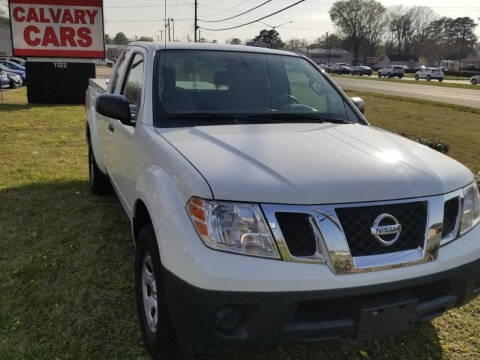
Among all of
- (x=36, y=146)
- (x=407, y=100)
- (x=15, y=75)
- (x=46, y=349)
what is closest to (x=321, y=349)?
(x=46, y=349)

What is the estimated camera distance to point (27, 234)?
14.3 ft

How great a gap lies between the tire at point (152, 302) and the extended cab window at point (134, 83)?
116cm

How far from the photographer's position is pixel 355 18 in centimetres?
10081

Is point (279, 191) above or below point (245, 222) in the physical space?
above

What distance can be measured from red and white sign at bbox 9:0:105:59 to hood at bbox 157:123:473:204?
16.0m

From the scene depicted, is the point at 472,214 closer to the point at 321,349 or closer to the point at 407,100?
the point at 321,349

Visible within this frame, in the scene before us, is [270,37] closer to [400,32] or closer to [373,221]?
[400,32]

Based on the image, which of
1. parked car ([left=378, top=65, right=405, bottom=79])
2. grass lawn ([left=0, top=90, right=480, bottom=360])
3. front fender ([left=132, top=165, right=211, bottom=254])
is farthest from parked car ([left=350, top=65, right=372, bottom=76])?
front fender ([left=132, top=165, right=211, bottom=254])

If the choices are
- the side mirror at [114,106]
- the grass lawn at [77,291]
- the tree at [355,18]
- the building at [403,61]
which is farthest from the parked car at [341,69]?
the side mirror at [114,106]

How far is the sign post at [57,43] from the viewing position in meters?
16.4

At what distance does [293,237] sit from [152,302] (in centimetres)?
99

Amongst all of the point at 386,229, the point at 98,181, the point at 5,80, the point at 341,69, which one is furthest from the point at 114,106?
the point at 341,69

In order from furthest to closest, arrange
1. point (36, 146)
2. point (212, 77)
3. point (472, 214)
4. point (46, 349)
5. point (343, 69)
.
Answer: point (343, 69)
point (36, 146)
point (212, 77)
point (46, 349)
point (472, 214)

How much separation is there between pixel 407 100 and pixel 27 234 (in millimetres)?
19833
